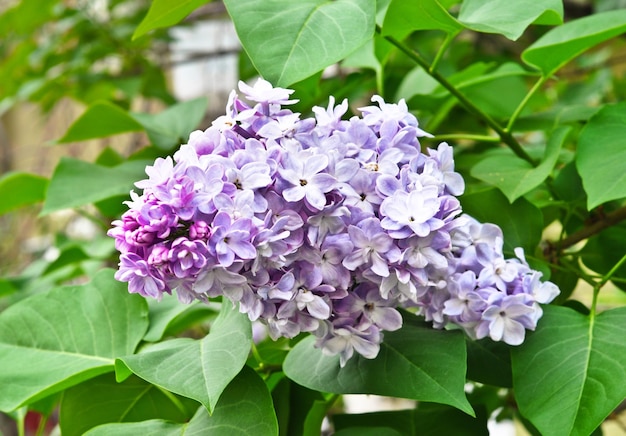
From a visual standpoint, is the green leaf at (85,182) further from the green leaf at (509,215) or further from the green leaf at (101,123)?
the green leaf at (509,215)

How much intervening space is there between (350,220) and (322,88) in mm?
480

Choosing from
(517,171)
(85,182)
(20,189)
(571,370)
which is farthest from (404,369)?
(20,189)

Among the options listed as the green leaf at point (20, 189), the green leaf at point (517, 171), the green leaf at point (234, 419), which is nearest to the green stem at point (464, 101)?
the green leaf at point (517, 171)

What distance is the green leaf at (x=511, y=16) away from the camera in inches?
18.9

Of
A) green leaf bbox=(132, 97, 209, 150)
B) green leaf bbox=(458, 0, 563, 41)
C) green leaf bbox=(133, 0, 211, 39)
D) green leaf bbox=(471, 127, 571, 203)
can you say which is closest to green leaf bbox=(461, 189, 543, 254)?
green leaf bbox=(471, 127, 571, 203)

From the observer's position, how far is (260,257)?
382 millimetres

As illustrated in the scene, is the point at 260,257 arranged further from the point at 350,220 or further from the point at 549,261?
the point at 549,261

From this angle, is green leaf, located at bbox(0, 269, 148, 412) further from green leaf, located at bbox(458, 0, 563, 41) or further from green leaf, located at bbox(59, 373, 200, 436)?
green leaf, located at bbox(458, 0, 563, 41)

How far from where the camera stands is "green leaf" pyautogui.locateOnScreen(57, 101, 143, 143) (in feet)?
2.56

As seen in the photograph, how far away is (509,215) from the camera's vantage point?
55 centimetres

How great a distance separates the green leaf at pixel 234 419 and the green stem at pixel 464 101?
27 cm

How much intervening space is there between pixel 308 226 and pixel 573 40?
297 millimetres

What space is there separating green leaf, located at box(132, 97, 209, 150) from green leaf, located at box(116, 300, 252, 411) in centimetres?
36

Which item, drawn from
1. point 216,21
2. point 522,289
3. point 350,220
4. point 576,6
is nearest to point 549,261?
point 522,289
